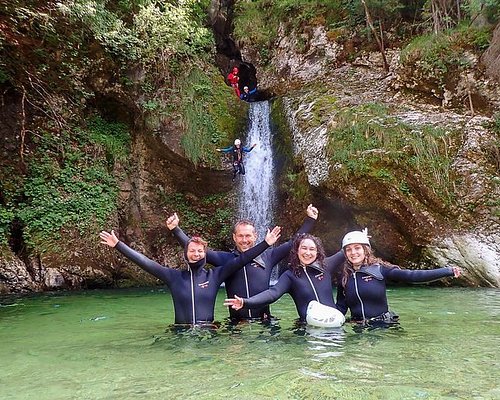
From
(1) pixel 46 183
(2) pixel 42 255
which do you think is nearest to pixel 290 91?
(1) pixel 46 183

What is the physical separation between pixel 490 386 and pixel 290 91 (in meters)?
13.5

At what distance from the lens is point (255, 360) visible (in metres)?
3.61

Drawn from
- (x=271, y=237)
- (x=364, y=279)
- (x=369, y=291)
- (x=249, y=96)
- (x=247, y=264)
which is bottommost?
(x=369, y=291)

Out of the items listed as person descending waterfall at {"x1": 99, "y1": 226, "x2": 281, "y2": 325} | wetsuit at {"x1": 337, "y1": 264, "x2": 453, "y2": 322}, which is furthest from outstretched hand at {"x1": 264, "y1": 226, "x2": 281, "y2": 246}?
wetsuit at {"x1": 337, "y1": 264, "x2": 453, "y2": 322}

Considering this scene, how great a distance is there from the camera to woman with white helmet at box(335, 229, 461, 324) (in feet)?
15.4

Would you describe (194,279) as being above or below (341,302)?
above

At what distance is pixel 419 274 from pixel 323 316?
1042 mm

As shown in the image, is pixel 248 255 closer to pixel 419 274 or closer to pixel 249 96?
pixel 419 274

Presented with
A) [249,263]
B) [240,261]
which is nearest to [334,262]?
[249,263]

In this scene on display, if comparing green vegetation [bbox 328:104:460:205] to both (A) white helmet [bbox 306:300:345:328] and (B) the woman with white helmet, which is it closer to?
(B) the woman with white helmet

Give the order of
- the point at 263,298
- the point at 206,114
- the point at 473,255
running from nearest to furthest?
the point at 263,298, the point at 473,255, the point at 206,114

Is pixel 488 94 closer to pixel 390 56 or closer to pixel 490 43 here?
Answer: pixel 490 43

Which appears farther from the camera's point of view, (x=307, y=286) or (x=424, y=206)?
(x=424, y=206)

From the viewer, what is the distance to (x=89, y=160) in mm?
12648
